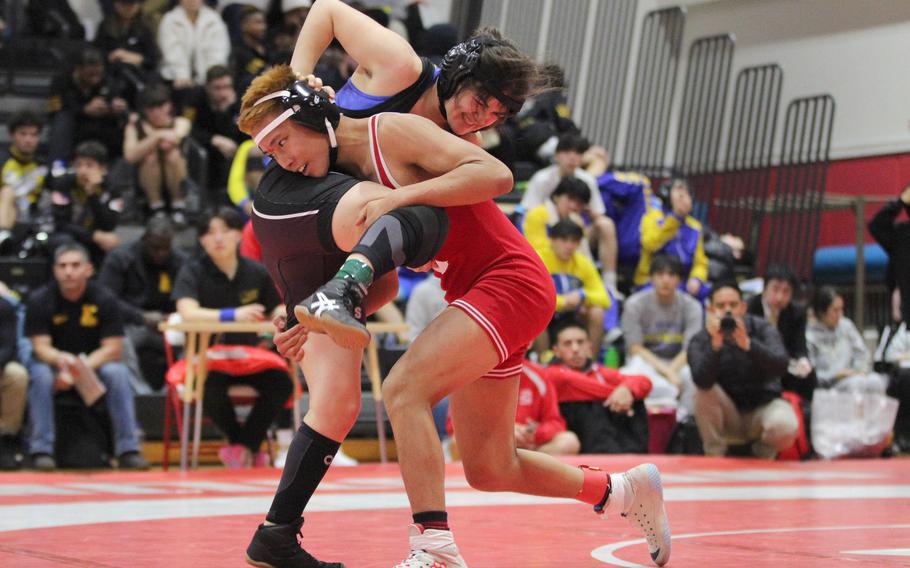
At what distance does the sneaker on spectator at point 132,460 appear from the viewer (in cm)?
679

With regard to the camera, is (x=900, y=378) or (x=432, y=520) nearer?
(x=432, y=520)

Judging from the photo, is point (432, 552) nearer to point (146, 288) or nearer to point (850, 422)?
point (146, 288)

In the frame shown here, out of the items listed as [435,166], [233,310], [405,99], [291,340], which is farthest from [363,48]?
[233,310]

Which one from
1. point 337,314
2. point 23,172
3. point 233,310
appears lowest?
point 233,310

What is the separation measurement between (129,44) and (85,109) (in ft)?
3.35

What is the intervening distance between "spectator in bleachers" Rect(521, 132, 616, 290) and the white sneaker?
20.3 ft

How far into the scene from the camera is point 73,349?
273 inches

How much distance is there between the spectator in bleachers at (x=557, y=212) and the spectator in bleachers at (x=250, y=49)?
2.39m

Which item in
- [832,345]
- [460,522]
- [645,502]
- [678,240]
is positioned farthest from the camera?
[678,240]

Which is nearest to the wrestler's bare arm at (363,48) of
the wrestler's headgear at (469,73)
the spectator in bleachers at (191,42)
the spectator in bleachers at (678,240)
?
the wrestler's headgear at (469,73)

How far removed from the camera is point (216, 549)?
3455 mm

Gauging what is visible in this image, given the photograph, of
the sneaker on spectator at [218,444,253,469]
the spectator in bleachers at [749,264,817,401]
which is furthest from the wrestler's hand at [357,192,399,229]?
the spectator in bleachers at [749,264,817,401]

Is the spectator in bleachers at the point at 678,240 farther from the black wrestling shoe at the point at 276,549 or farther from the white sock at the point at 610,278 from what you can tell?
the black wrestling shoe at the point at 276,549

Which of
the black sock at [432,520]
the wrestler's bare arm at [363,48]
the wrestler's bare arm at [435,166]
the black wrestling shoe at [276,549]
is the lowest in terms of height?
the black wrestling shoe at [276,549]
